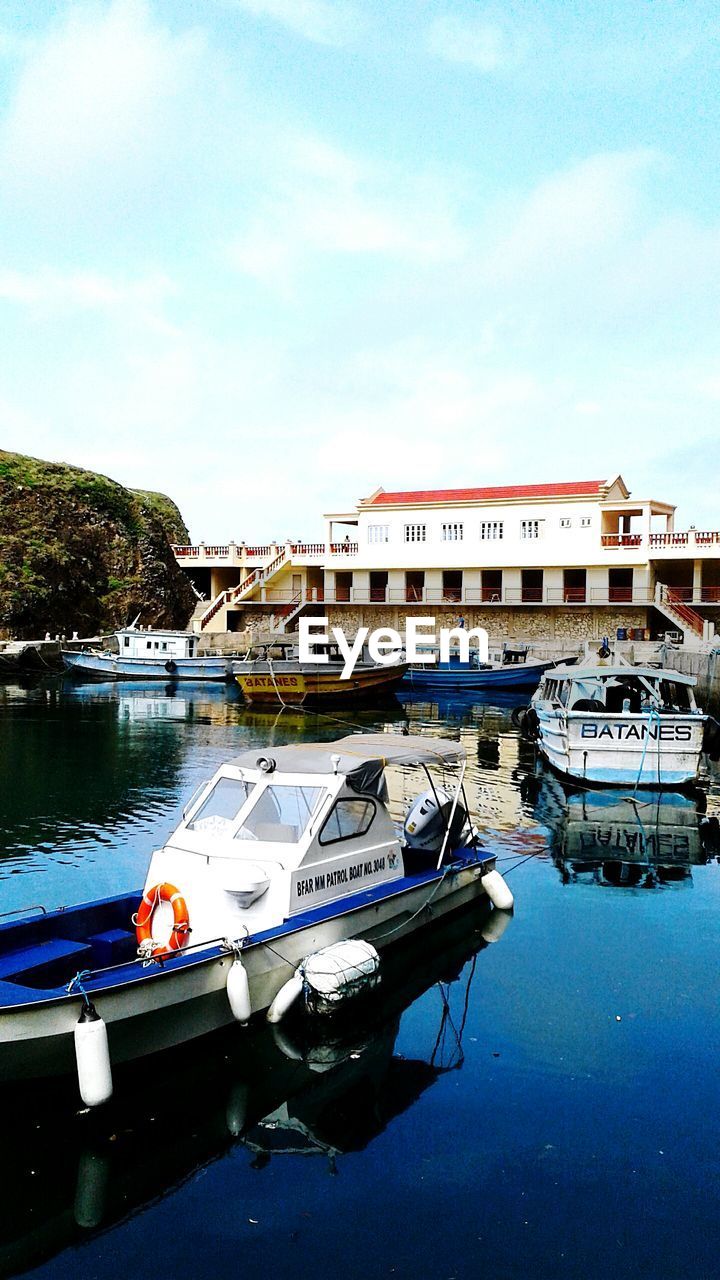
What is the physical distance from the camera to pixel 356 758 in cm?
1230

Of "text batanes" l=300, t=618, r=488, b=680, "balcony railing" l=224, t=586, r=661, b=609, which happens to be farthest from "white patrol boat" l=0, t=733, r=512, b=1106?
"balcony railing" l=224, t=586, r=661, b=609

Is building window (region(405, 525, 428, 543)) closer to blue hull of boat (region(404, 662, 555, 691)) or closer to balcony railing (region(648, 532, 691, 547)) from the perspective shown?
balcony railing (region(648, 532, 691, 547))

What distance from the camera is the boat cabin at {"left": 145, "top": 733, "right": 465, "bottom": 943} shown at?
1057 centimetres

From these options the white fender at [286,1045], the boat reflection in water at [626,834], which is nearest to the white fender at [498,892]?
the boat reflection in water at [626,834]

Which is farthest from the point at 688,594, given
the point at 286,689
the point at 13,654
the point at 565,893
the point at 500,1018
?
the point at 500,1018

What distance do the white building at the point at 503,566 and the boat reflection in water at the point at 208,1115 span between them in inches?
1708

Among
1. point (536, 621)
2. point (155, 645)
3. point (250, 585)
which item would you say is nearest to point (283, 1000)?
point (155, 645)

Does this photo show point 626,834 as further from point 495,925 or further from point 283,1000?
point 283,1000

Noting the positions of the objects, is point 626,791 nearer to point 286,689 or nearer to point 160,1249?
point 160,1249

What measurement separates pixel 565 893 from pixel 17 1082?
8.98 meters

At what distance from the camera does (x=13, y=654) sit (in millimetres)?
54156

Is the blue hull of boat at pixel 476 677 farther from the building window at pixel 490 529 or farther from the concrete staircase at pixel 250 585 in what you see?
the concrete staircase at pixel 250 585

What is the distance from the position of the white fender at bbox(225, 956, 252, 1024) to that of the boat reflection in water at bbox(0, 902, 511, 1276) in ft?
1.66

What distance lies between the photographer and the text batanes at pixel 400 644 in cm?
4419
